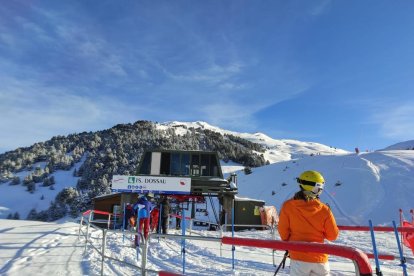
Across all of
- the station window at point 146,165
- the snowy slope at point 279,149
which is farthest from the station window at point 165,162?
the snowy slope at point 279,149

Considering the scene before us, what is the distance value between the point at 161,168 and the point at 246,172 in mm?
36327

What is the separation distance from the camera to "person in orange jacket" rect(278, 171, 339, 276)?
3687mm

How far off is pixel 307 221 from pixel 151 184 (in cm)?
1999

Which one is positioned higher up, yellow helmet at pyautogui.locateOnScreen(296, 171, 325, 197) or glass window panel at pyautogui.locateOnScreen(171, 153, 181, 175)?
glass window panel at pyautogui.locateOnScreen(171, 153, 181, 175)

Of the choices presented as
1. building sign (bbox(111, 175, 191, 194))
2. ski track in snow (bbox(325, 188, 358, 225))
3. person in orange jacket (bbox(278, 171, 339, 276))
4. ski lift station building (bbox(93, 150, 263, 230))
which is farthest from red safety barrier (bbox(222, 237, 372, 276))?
ski track in snow (bbox(325, 188, 358, 225))

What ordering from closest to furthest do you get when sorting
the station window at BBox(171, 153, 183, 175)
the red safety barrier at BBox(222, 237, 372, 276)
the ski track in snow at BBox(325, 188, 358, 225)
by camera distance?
the red safety barrier at BBox(222, 237, 372, 276) → the station window at BBox(171, 153, 183, 175) → the ski track in snow at BBox(325, 188, 358, 225)

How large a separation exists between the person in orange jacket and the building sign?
19.7 metres

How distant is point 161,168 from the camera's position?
25.4 metres

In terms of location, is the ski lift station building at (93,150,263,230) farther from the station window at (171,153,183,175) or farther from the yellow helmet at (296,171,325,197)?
the yellow helmet at (296,171,325,197)

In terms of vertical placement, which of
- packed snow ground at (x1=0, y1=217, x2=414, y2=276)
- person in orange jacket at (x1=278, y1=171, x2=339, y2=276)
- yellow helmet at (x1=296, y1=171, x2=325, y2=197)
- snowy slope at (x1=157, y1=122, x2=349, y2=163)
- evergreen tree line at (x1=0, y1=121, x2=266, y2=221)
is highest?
snowy slope at (x1=157, y1=122, x2=349, y2=163)

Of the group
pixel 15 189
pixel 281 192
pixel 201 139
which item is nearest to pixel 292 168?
pixel 281 192

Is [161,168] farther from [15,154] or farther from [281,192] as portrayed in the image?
[15,154]

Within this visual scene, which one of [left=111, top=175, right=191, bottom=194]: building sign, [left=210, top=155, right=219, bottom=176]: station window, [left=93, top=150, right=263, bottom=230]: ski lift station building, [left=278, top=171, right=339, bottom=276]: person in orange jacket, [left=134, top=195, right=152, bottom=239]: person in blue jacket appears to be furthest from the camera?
[left=210, top=155, right=219, bottom=176]: station window

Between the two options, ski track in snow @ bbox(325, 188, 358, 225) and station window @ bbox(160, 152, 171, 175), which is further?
ski track in snow @ bbox(325, 188, 358, 225)
